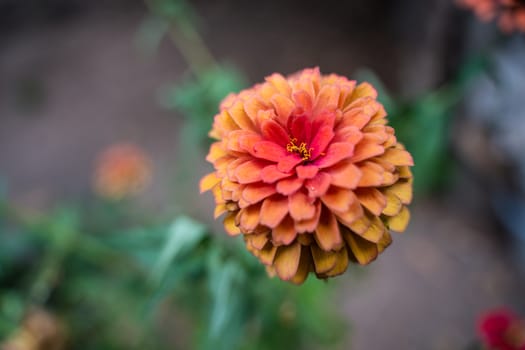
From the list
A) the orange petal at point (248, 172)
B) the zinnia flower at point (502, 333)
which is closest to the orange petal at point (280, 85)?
the orange petal at point (248, 172)

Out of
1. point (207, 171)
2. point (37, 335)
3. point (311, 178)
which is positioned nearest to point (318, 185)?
point (311, 178)

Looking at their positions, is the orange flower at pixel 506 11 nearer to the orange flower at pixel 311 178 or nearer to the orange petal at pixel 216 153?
the orange flower at pixel 311 178

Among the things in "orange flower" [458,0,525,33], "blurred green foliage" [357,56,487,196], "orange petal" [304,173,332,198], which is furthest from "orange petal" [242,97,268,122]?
"orange flower" [458,0,525,33]

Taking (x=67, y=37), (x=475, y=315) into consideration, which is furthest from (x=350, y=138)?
(x=67, y=37)

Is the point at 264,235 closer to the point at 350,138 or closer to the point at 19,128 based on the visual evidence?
the point at 350,138

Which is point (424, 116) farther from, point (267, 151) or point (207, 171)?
point (207, 171)

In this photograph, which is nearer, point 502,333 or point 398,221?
point 398,221
